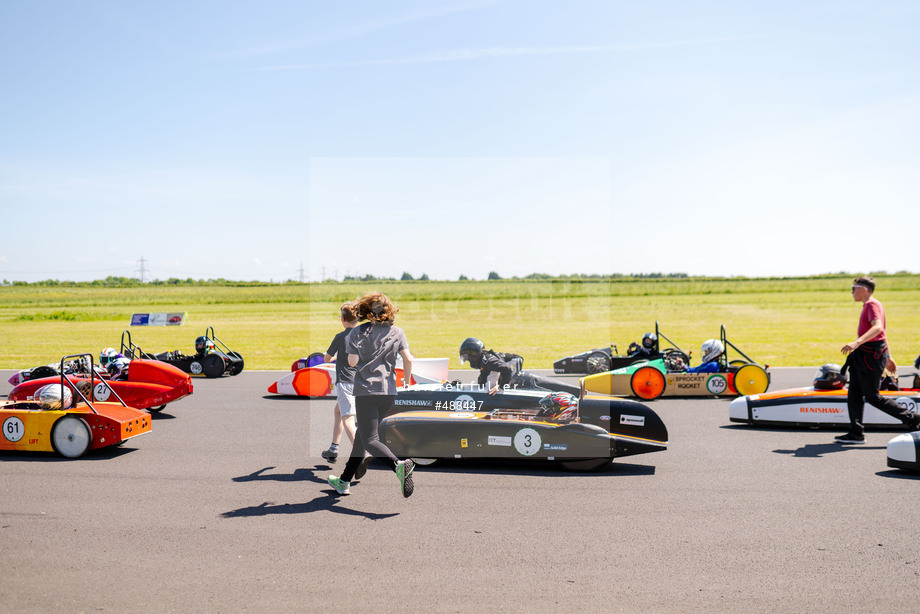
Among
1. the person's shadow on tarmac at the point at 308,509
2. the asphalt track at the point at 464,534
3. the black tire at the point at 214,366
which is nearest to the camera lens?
the asphalt track at the point at 464,534

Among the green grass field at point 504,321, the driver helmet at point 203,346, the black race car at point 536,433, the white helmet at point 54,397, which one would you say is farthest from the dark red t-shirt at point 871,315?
the driver helmet at point 203,346

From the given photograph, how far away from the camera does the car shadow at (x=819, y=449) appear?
7812 millimetres

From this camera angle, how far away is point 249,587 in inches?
166

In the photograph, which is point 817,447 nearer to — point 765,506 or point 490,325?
point 765,506

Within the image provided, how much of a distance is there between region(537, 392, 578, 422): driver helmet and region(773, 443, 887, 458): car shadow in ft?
8.72

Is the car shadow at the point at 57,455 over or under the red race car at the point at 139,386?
under

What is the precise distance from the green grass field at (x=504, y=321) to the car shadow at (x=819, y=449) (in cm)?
1208

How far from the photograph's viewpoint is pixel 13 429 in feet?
25.8

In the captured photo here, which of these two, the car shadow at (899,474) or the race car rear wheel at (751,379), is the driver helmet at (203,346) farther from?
the car shadow at (899,474)

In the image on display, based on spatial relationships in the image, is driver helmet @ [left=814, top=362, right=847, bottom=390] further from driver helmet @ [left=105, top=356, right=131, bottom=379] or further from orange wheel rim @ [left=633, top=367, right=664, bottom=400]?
driver helmet @ [left=105, top=356, right=131, bottom=379]

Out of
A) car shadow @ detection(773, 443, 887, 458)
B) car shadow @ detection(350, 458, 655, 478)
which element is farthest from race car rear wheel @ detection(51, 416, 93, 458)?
car shadow @ detection(773, 443, 887, 458)

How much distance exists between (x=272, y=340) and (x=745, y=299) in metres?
47.0

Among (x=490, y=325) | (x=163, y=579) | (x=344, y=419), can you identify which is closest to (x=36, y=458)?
(x=344, y=419)

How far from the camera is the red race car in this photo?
32.6 ft
